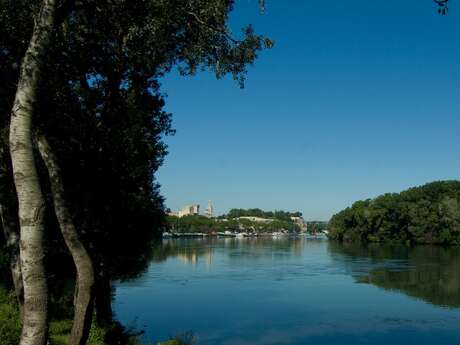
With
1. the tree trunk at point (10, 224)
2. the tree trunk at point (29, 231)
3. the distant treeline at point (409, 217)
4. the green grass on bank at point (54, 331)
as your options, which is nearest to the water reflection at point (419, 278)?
the green grass on bank at point (54, 331)

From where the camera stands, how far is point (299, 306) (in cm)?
4000

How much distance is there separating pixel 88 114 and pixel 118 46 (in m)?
2.19

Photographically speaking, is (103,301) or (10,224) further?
(103,301)

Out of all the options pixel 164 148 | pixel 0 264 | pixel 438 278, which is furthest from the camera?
pixel 438 278

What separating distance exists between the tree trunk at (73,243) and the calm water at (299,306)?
67.3 feet

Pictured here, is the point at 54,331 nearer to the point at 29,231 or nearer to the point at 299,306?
the point at 29,231

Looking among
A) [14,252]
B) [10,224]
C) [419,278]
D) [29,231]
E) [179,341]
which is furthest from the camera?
[419,278]

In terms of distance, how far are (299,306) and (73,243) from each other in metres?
34.1

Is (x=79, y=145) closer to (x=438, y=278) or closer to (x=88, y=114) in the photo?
(x=88, y=114)

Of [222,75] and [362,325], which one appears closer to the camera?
[222,75]

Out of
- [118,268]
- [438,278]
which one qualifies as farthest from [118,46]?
[438,278]

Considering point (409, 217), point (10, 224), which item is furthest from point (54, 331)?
point (409, 217)

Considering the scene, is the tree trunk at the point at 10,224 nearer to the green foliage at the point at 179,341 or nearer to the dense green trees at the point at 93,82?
the dense green trees at the point at 93,82

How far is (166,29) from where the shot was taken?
10562mm
